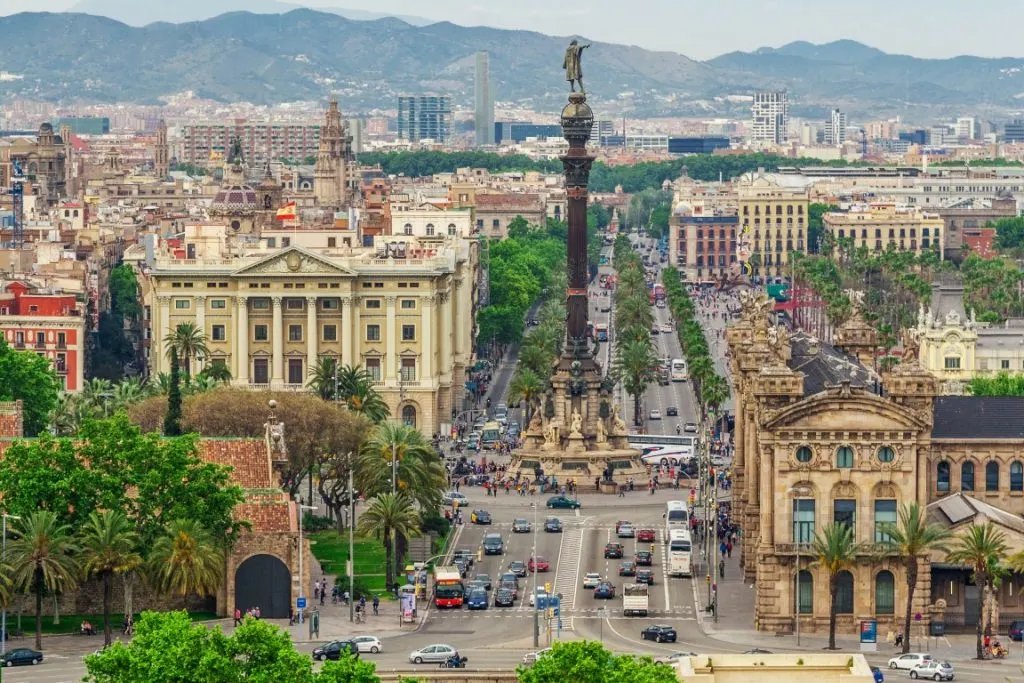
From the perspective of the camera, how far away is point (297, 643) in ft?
363

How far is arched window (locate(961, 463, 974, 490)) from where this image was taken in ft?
391

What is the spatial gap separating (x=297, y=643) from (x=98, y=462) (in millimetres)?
11462

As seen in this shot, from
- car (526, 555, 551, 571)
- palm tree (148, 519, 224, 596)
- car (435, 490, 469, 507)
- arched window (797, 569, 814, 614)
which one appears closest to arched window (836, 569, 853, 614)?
arched window (797, 569, 814, 614)

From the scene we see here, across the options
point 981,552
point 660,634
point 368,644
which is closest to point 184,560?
point 368,644

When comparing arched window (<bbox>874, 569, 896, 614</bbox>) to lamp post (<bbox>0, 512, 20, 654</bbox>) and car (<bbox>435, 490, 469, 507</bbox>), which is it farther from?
car (<bbox>435, 490, 469, 507</bbox>)

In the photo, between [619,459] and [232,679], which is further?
[619,459]

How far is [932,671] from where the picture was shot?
338ft

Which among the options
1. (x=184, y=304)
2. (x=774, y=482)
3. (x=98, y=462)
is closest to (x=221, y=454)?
(x=98, y=462)

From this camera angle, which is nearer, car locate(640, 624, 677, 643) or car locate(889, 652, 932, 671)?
car locate(889, 652, 932, 671)

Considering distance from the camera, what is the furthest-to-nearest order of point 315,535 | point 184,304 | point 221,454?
point 184,304, point 315,535, point 221,454

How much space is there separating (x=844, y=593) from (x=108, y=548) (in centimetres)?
2804

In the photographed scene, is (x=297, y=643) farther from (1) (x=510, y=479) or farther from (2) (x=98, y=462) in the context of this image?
(1) (x=510, y=479)

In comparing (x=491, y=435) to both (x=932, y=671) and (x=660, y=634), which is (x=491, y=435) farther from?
(x=932, y=671)

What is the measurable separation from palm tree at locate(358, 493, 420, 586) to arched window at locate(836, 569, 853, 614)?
20.7m
